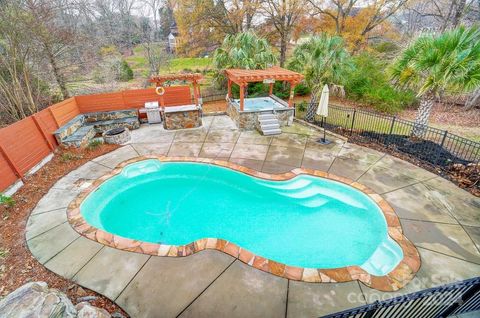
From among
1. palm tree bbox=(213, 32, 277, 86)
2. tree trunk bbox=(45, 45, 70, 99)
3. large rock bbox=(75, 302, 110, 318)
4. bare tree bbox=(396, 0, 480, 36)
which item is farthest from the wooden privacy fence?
bare tree bbox=(396, 0, 480, 36)

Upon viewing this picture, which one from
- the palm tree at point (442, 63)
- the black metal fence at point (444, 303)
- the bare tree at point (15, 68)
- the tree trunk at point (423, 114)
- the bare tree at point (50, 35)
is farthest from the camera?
the bare tree at point (50, 35)

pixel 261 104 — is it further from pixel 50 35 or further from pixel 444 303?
pixel 444 303

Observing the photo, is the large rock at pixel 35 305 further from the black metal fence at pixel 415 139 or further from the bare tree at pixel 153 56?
the bare tree at pixel 153 56

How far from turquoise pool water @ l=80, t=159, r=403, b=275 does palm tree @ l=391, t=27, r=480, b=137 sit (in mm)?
5050

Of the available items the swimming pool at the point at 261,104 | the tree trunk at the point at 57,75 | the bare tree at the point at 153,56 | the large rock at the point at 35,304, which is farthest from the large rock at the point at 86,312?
the bare tree at the point at 153,56

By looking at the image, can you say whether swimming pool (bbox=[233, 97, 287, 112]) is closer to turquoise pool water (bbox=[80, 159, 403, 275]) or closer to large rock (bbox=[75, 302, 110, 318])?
turquoise pool water (bbox=[80, 159, 403, 275])

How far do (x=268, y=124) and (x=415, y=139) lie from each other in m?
6.03

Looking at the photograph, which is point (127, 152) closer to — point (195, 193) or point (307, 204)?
point (195, 193)

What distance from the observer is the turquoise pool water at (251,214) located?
5.48 meters

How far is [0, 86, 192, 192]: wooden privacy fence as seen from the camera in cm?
685

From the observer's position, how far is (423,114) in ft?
30.0

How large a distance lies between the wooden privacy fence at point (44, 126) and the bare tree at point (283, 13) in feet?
30.3

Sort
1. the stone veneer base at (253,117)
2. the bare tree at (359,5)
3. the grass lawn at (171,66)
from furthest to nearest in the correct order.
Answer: the grass lawn at (171,66)
the bare tree at (359,5)
the stone veneer base at (253,117)

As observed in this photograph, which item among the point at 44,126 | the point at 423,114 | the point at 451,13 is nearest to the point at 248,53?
the point at 423,114
